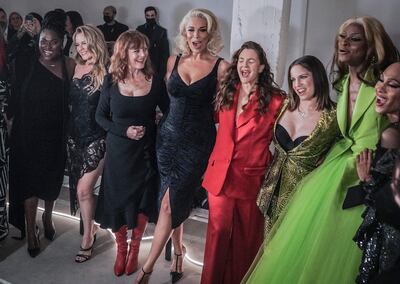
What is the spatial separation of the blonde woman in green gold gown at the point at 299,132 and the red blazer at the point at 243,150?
7cm

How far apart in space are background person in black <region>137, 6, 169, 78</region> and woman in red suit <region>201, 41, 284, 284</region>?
1219mm

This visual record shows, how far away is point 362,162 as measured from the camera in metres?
2.23

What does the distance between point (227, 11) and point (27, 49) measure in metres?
1.90

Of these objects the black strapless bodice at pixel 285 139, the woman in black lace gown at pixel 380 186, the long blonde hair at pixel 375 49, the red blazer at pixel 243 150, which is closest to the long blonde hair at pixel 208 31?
the red blazer at pixel 243 150

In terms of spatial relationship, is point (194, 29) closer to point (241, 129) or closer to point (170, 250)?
point (241, 129)

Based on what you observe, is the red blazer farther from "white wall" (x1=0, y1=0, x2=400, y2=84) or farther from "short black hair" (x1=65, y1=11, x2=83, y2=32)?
"short black hair" (x1=65, y1=11, x2=83, y2=32)

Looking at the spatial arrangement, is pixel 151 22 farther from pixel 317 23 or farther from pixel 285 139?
pixel 285 139

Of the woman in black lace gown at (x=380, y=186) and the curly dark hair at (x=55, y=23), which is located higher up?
the curly dark hair at (x=55, y=23)

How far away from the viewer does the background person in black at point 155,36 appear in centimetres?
381

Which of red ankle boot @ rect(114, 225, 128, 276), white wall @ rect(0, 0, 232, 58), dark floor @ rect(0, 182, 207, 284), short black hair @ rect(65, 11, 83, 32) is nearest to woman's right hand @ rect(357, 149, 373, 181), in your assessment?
dark floor @ rect(0, 182, 207, 284)

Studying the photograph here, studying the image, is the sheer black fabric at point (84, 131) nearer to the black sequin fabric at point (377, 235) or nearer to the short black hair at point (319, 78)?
the short black hair at point (319, 78)

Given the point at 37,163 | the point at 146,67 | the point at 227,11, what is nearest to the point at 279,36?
the point at 146,67

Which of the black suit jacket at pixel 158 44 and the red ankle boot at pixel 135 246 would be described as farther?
the black suit jacket at pixel 158 44

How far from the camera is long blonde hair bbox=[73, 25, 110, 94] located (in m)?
3.24
